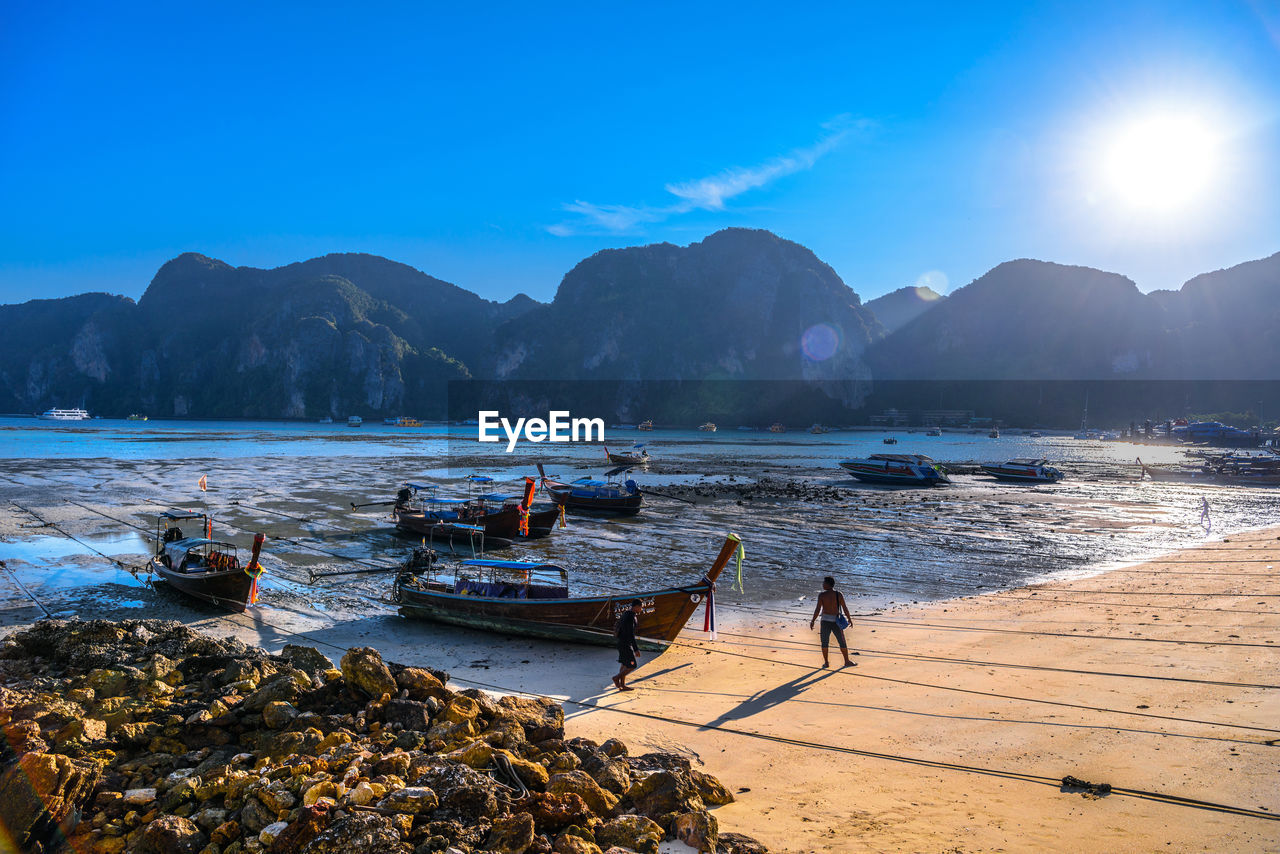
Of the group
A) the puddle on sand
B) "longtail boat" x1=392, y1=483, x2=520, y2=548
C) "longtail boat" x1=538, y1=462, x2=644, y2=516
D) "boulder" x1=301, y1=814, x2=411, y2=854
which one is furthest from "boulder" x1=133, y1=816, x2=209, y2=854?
"longtail boat" x1=538, y1=462, x2=644, y2=516

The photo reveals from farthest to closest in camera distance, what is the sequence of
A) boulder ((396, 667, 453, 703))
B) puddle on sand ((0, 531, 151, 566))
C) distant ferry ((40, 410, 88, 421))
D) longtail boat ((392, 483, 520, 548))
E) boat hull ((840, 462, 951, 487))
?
Result: distant ferry ((40, 410, 88, 421)) → boat hull ((840, 462, 951, 487)) → longtail boat ((392, 483, 520, 548)) → puddle on sand ((0, 531, 151, 566)) → boulder ((396, 667, 453, 703))

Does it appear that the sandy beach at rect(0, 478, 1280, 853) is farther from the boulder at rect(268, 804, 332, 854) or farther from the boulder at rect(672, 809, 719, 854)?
the boulder at rect(268, 804, 332, 854)

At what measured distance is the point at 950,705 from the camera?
423 inches

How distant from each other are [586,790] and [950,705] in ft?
22.4

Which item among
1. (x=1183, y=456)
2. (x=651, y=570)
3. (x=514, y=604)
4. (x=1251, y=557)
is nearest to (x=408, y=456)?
(x=651, y=570)

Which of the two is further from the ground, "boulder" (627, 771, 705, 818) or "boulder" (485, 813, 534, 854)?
"boulder" (485, 813, 534, 854)

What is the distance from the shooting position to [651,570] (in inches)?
916

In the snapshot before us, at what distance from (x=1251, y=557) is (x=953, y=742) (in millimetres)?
21488

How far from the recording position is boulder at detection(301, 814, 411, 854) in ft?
19.9

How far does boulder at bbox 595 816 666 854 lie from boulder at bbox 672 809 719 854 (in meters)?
0.22

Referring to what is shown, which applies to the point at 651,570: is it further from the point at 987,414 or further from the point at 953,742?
the point at 987,414

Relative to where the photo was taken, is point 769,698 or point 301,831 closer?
point 301,831

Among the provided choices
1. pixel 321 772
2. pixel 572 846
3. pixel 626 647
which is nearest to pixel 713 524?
pixel 626 647

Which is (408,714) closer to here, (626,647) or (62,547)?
(626,647)
